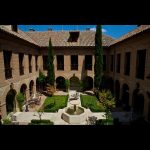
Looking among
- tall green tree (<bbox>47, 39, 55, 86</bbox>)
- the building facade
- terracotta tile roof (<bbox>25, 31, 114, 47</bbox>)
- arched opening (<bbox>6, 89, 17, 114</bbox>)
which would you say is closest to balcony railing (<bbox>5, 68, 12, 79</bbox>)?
the building facade

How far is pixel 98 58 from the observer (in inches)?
886

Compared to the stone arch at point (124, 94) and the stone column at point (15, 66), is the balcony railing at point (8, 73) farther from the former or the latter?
the stone arch at point (124, 94)

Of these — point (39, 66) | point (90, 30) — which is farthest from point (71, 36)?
point (39, 66)

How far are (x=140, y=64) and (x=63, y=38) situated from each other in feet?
49.2

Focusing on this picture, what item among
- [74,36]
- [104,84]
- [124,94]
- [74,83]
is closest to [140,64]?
[124,94]

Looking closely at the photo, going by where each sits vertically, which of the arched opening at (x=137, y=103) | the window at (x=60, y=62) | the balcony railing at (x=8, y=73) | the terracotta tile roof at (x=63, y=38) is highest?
the terracotta tile roof at (x=63, y=38)

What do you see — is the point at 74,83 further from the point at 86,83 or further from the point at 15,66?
the point at 15,66

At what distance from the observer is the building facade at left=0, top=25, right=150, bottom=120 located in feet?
44.3

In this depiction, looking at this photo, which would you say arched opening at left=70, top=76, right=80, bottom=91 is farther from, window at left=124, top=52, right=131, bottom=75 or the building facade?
window at left=124, top=52, right=131, bottom=75

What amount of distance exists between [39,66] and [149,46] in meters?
17.1

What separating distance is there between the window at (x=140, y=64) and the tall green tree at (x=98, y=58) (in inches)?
323

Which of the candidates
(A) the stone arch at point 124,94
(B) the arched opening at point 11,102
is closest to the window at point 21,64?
(B) the arched opening at point 11,102

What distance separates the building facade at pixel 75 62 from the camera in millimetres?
13499
